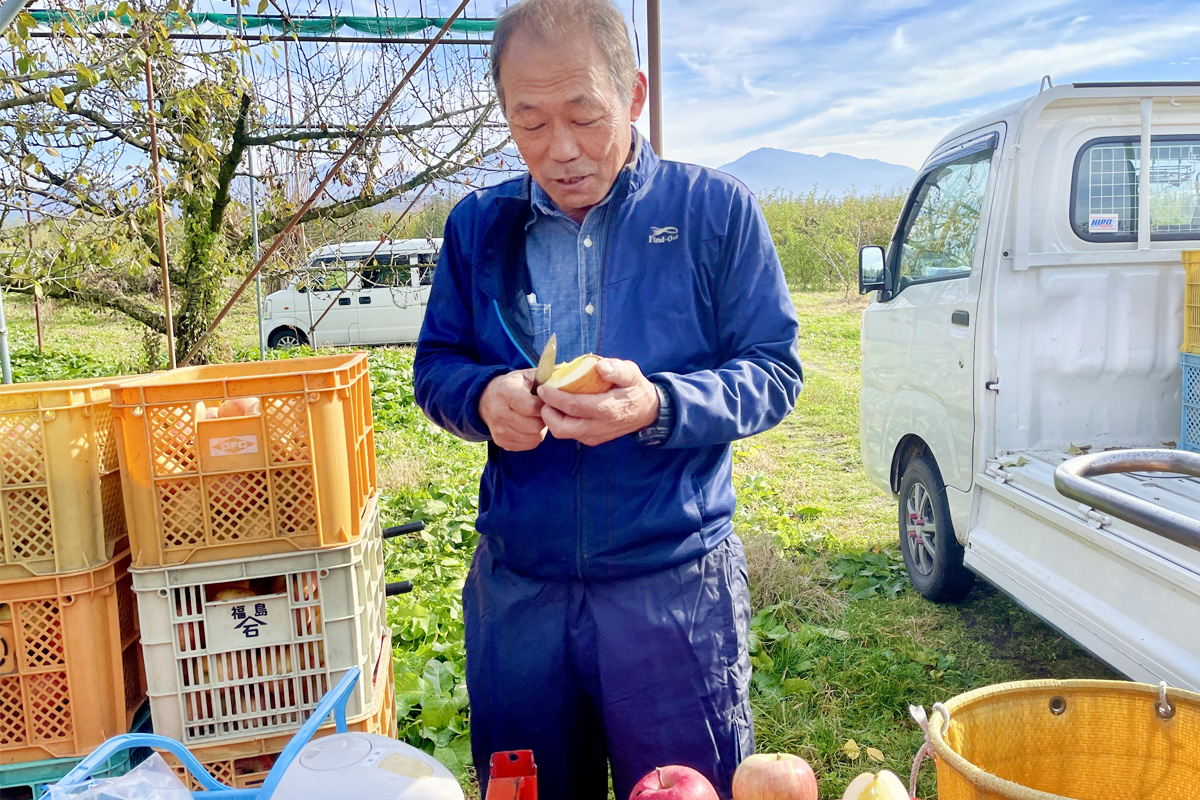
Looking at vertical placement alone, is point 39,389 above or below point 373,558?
above

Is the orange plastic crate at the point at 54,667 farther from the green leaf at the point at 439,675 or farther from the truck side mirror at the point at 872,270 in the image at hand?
the truck side mirror at the point at 872,270

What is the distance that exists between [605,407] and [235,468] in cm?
88

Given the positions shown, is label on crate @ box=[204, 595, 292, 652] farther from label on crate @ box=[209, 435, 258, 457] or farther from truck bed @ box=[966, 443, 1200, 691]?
truck bed @ box=[966, 443, 1200, 691]

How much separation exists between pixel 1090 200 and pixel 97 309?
8257 mm

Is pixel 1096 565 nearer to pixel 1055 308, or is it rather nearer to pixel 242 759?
pixel 1055 308

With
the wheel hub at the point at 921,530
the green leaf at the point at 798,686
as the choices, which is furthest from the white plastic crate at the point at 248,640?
the wheel hub at the point at 921,530

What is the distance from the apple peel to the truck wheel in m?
3.13

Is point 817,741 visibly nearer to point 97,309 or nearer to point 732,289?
point 732,289

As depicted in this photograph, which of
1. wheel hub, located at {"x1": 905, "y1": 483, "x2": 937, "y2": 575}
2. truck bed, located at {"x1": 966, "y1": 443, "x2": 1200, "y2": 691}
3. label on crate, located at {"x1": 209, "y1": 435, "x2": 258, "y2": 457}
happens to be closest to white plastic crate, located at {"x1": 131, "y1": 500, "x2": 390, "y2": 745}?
label on crate, located at {"x1": 209, "y1": 435, "x2": 258, "y2": 457}

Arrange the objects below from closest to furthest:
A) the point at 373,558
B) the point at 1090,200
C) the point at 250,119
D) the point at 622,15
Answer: the point at 622,15 < the point at 373,558 < the point at 1090,200 < the point at 250,119

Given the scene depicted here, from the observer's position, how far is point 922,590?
410 cm

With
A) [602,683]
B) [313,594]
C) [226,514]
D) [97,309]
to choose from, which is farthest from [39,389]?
[97,309]

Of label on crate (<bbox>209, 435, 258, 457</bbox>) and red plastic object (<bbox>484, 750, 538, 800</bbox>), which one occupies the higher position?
label on crate (<bbox>209, 435, 258, 457</bbox>)

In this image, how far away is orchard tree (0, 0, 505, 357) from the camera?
3.86m
